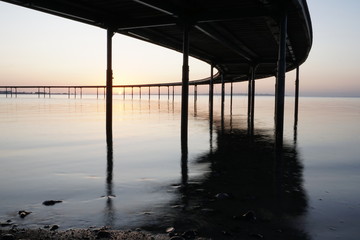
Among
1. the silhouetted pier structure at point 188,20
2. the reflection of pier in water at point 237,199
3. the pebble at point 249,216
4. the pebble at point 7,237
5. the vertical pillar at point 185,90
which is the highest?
the silhouetted pier structure at point 188,20

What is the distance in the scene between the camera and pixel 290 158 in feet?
34.0

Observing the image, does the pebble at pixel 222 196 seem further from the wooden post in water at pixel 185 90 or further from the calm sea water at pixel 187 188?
the wooden post in water at pixel 185 90

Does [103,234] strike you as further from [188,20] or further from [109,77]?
[109,77]

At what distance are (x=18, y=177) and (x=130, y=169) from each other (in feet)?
9.06

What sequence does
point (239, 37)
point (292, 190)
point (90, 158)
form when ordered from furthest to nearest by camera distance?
point (239, 37), point (90, 158), point (292, 190)

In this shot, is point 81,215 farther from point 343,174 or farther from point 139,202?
point 343,174

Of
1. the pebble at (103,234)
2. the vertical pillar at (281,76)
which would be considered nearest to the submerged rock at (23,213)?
the pebble at (103,234)

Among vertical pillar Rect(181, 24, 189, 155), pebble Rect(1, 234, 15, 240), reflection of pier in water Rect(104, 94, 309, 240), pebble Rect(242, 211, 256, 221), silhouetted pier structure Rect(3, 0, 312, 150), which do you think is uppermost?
silhouetted pier structure Rect(3, 0, 312, 150)

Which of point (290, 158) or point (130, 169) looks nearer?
point (130, 169)

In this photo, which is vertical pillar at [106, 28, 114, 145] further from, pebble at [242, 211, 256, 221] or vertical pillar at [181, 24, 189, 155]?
pebble at [242, 211, 256, 221]

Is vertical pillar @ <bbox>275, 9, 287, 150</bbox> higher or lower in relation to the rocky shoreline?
higher

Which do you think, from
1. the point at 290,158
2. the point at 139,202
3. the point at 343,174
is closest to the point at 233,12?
the point at 290,158

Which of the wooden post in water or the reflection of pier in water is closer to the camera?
the reflection of pier in water

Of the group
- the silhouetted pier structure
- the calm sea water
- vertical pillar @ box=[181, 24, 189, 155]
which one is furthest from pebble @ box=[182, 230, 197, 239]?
vertical pillar @ box=[181, 24, 189, 155]
